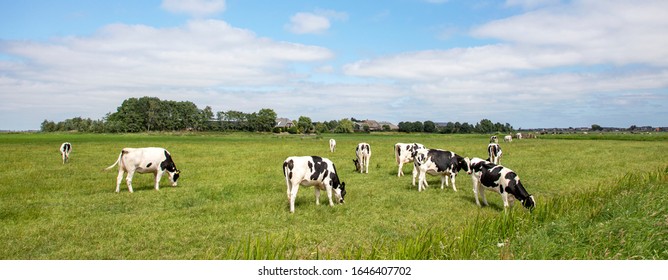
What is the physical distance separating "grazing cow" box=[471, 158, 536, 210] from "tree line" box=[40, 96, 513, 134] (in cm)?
10699

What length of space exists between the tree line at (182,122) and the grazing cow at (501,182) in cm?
10699

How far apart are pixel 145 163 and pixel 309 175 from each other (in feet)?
26.2

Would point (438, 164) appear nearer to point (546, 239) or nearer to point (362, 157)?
point (362, 157)

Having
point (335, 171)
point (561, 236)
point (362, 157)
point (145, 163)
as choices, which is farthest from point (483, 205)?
point (145, 163)

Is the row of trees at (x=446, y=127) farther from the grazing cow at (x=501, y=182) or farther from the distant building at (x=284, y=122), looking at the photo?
the grazing cow at (x=501, y=182)

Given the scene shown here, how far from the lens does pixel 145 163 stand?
15359mm

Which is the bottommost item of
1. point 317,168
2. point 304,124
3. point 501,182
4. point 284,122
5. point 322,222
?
point 322,222

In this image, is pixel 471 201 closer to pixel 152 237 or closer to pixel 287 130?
pixel 152 237

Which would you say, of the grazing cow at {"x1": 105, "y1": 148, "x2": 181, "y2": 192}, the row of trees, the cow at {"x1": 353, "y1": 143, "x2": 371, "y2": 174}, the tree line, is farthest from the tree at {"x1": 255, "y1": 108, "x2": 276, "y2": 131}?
the grazing cow at {"x1": 105, "y1": 148, "x2": 181, "y2": 192}

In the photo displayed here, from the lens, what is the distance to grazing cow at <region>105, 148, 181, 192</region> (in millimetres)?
14869

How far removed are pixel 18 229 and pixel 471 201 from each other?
41.4 feet

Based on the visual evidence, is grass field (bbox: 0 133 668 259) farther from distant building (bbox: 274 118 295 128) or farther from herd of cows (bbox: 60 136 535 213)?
distant building (bbox: 274 118 295 128)

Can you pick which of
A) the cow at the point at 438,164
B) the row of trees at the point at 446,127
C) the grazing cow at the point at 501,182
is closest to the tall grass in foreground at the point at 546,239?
the grazing cow at the point at 501,182
